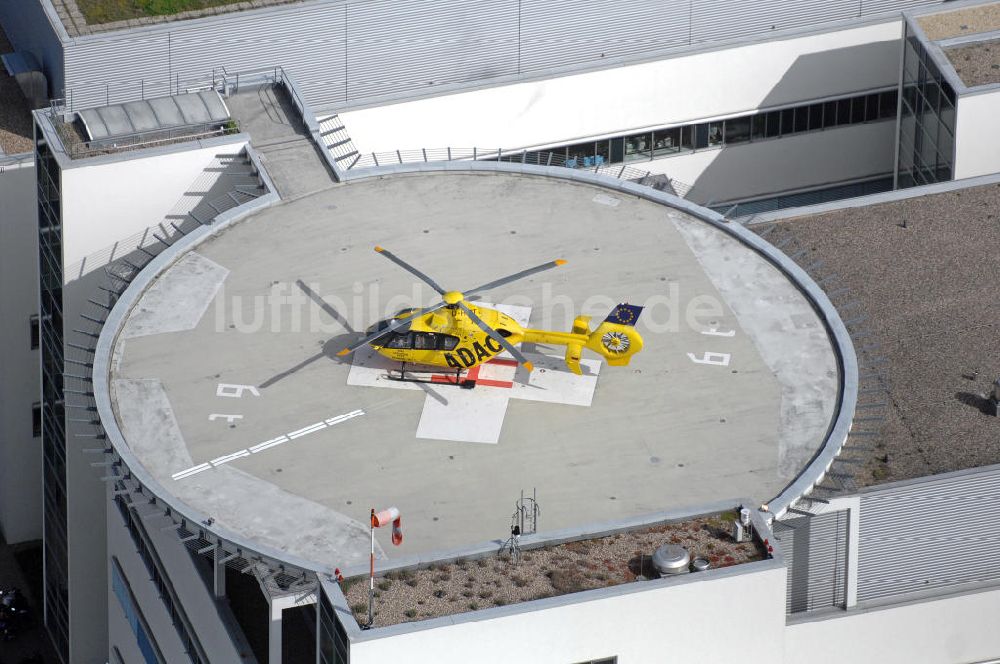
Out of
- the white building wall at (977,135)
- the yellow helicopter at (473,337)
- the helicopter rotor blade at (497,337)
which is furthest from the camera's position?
the white building wall at (977,135)

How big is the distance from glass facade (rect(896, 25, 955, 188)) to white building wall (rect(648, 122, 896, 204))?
7.68 feet

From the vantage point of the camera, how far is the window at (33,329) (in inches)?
3969

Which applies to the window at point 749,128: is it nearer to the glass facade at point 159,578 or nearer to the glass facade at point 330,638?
the glass facade at point 159,578

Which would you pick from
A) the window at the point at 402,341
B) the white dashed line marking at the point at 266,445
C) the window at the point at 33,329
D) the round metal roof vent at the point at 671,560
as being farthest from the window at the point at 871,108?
the round metal roof vent at the point at 671,560

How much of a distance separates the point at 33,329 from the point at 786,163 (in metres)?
39.0

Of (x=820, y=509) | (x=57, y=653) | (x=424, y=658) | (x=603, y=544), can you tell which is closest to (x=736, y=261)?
(x=820, y=509)

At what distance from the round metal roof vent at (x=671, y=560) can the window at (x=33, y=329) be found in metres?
43.0

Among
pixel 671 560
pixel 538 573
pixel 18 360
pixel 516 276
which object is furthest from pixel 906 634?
pixel 18 360

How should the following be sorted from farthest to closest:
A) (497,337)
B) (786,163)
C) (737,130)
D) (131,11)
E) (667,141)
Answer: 1. (786,163)
2. (737,130)
3. (667,141)
4. (131,11)
5. (497,337)

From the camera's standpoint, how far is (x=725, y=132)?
354ft

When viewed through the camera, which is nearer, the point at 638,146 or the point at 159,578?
the point at 159,578

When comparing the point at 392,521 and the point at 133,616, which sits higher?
the point at 392,521

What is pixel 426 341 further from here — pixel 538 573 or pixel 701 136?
pixel 701 136

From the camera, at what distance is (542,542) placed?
69.8m
